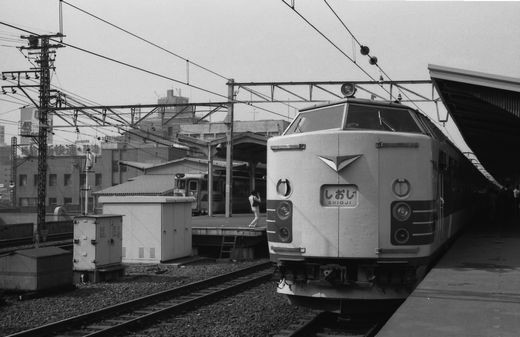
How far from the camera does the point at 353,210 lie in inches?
295

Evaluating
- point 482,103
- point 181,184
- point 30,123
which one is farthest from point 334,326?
point 30,123

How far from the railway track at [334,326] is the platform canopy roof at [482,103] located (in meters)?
6.08

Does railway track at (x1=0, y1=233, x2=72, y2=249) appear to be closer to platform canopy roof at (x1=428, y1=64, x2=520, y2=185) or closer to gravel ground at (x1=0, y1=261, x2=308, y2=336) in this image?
gravel ground at (x1=0, y1=261, x2=308, y2=336)

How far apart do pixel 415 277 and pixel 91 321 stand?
4.87 meters

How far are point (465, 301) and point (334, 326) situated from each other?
2473 mm

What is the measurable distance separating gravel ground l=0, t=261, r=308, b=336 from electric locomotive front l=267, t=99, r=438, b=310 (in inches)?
50.0

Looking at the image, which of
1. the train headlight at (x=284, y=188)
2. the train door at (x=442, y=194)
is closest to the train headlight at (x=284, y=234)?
the train headlight at (x=284, y=188)

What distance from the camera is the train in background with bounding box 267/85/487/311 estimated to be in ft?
24.5

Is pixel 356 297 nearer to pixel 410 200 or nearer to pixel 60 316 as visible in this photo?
pixel 410 200

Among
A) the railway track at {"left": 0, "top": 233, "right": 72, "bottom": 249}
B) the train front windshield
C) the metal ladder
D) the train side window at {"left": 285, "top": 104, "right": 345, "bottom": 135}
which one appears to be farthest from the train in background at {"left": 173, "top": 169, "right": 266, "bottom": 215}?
the train front windshield

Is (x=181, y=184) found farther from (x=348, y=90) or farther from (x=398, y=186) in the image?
(x=398, y=186)

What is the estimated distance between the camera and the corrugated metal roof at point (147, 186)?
3958cm

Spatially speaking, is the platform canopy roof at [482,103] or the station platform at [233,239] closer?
the platform canopy roof at [482,103]

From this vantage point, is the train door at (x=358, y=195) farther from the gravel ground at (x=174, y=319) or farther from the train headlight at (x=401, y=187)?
the gravel ground at (x=174, y=319)
